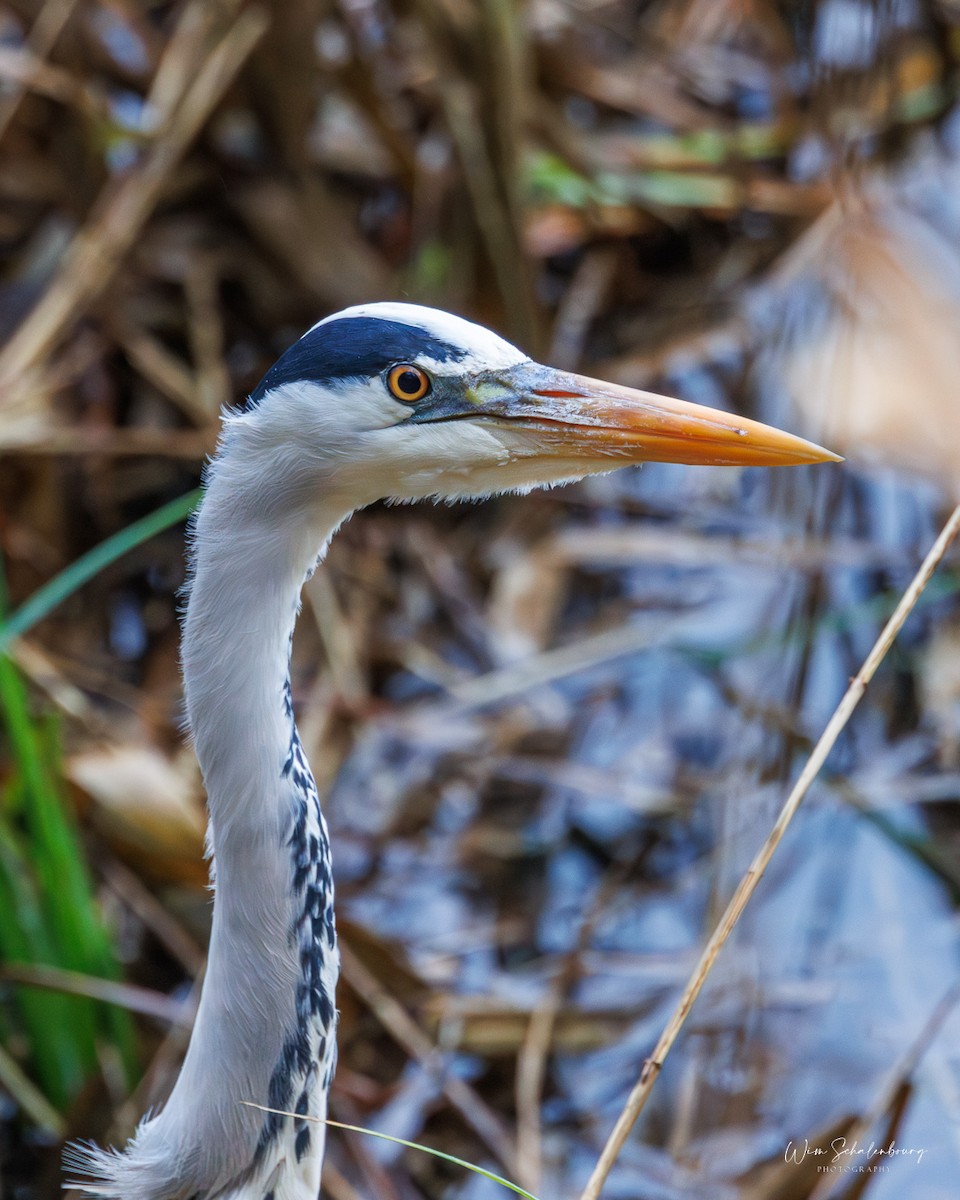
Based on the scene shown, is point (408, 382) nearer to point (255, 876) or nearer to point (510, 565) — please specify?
point (255, 876)

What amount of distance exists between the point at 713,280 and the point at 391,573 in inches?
50.4

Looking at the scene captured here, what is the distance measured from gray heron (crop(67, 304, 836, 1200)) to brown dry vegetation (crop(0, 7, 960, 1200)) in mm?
519

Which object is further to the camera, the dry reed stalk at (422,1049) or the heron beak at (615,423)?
the dry reed stalk at (422,1049)

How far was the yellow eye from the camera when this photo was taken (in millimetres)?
1437

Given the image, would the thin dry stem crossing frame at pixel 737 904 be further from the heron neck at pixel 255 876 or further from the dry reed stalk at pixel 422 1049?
the dry reed stalk at pixel 422 1049

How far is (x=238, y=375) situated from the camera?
136 inches

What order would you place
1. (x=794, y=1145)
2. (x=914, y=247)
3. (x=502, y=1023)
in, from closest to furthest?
1. (x=794, y=1145)
2. (x=502, y=1023)
3. (x=914, y=247)

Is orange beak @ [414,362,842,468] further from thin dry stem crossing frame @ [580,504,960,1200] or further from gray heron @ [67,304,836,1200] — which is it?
thin dry stem crossing frame @ [580,504,960,1200]

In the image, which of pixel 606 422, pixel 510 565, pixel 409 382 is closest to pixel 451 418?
pixel 409 382

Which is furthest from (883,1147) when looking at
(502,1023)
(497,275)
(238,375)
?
(238,375)

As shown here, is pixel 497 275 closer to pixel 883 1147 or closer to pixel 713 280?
pixel 713 280

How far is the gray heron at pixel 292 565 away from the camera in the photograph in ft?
4.57

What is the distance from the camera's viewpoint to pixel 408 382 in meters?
1.45

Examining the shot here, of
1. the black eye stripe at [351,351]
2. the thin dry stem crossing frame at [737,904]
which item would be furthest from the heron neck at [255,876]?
the thin dry stem crossing frame at [737,904]
